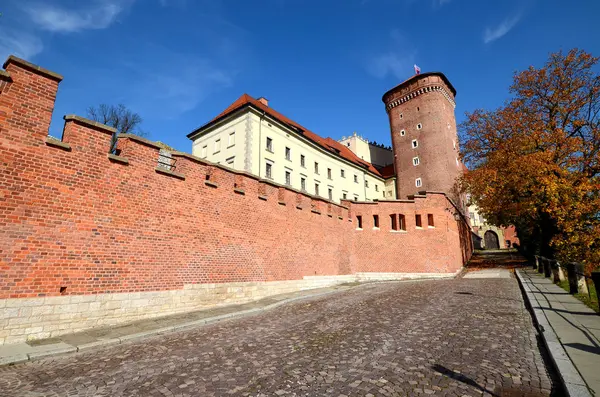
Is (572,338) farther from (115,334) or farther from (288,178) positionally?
(288,178)

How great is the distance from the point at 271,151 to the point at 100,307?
25.6m

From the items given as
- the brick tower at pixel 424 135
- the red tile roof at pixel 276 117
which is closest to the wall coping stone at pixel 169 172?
the red tile roof at pixel 276 117

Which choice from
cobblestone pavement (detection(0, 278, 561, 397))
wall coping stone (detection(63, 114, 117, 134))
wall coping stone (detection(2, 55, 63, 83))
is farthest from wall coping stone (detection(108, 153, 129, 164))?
cobblestone pavement (detection(0, 278, 561, 397))

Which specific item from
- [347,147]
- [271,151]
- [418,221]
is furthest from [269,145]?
[347,147]

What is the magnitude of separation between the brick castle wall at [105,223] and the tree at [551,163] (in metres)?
15.7

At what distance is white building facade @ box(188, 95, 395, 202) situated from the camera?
3039cm

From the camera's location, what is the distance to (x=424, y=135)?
41938mm

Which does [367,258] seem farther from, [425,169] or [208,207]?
[425,169]

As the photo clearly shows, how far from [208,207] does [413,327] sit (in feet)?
24.2

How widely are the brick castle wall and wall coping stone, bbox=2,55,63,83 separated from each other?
0.9 inches

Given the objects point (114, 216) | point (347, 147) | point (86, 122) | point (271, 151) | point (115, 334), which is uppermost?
point (347, 147)

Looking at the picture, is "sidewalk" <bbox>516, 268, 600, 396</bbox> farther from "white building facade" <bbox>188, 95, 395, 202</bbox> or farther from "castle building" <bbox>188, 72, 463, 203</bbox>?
"castle building" <bbox>188, 72, 463, 203</bbox>

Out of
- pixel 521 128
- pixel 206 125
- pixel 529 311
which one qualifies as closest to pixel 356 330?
pixel 529 311

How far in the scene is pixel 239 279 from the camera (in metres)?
11.5
